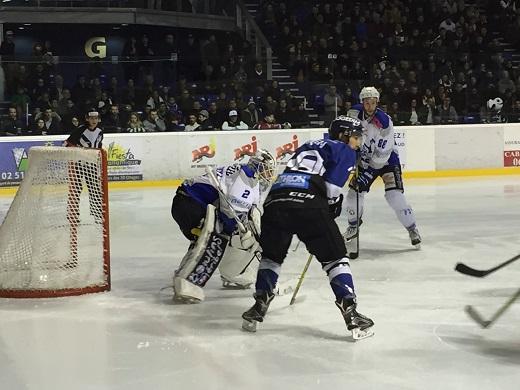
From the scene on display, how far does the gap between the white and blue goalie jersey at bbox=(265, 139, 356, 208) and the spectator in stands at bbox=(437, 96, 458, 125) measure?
888 cm

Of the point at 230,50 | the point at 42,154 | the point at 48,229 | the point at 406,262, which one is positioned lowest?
the point at 406,262

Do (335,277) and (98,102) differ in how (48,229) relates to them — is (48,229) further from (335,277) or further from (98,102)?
(98,102)

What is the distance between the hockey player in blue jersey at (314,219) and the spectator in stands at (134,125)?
7879mm

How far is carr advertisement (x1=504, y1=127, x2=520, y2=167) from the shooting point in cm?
1221

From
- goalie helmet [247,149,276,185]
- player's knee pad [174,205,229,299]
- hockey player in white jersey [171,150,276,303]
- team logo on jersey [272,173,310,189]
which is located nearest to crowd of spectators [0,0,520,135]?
hockey player in white jersey [171,150,276,303]

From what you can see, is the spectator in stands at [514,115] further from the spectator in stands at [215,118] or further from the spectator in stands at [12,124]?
the spectator in stands at [12,124]

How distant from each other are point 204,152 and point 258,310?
784cm

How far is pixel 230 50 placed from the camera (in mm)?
12906

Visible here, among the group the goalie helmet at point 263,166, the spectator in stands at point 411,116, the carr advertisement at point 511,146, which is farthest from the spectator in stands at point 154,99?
the goalie helmet at point 263,166

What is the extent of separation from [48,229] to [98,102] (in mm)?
6993

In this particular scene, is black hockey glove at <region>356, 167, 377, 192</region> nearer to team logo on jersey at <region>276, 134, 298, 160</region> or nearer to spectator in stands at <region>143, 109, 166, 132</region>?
team logo on jersey at <region>276, 134, 298, 160</region>

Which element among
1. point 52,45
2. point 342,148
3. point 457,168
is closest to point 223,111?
point 457,168

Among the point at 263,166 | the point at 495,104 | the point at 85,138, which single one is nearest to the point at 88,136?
the point at 85,138

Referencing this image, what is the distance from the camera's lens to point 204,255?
4.48 metres
